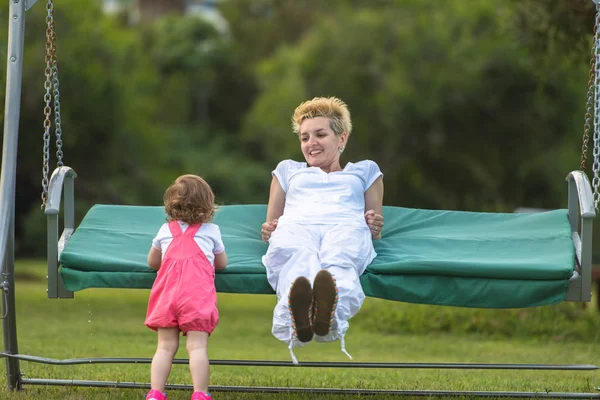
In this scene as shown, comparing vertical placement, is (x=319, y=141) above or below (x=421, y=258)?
above

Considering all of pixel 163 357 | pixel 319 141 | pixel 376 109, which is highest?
pixel 319 141

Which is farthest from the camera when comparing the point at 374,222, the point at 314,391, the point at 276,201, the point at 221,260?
the point at 276,201

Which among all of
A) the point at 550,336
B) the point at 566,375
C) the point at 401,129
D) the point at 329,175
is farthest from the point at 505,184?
the point at 329,175

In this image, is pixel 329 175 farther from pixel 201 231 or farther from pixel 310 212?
pixel 201 231

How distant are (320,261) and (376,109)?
630 inches

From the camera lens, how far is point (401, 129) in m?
20.1

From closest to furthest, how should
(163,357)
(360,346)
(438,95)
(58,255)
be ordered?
(163,357), (58,255), (360,346), (438,95)

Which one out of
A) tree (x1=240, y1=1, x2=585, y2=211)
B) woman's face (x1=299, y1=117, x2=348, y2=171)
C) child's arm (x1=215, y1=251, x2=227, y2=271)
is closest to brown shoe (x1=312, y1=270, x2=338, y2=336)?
child's arm (x1=215, y1=251, x2=227, y2=271)

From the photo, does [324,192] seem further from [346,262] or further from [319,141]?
[346,262]

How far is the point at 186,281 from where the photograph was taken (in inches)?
149

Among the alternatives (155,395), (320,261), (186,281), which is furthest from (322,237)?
(155,395)

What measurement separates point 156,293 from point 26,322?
5199 mm

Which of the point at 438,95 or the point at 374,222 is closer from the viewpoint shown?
the point at 374,222

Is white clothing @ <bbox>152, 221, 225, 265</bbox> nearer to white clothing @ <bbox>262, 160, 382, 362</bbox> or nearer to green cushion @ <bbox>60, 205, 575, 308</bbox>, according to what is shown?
green cushion @ <bbox>60, 205, 575, 308</bbox>
